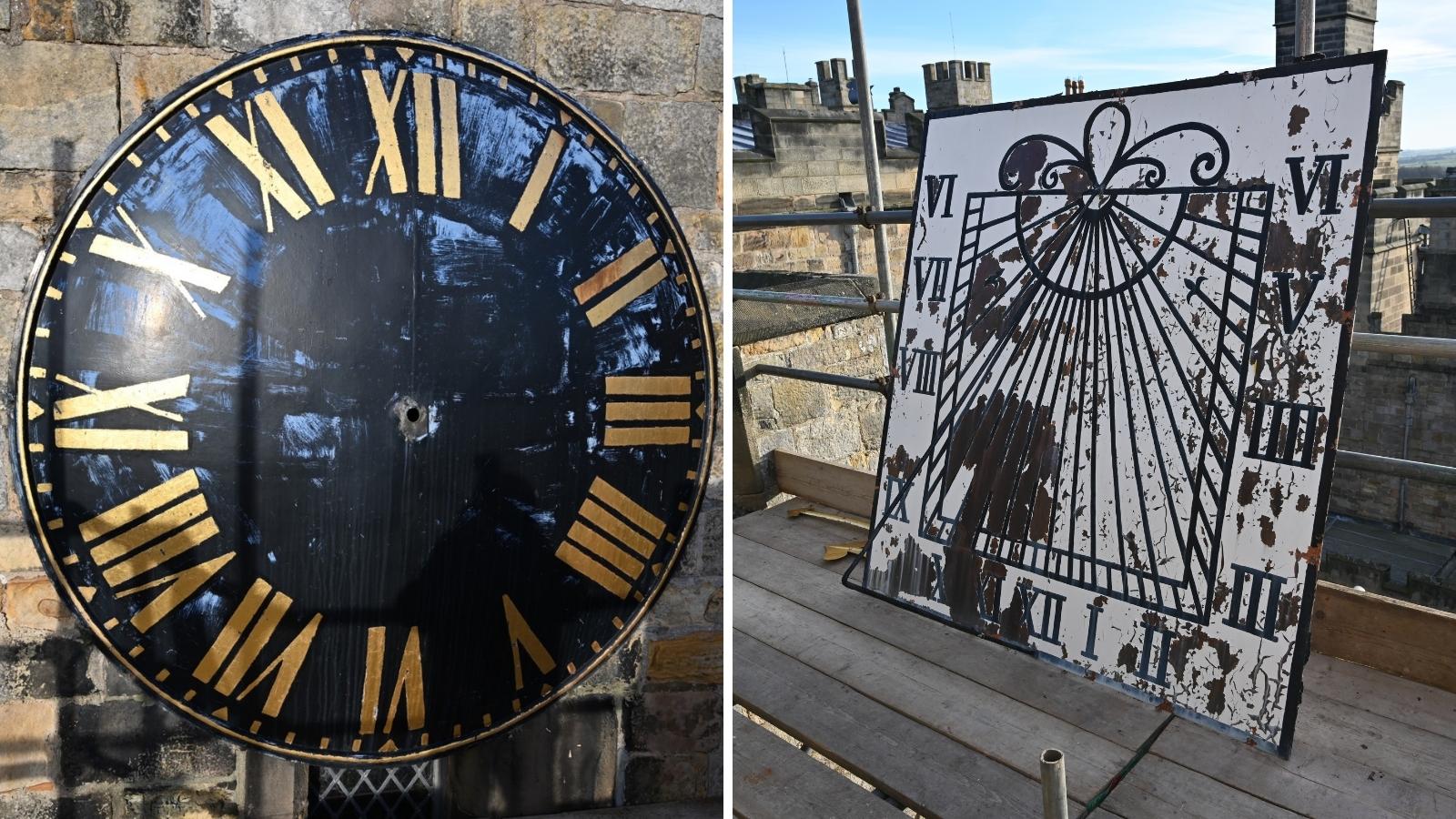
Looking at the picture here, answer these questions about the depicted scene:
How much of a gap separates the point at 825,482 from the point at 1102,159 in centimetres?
122

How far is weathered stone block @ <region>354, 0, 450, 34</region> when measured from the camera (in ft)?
5.73

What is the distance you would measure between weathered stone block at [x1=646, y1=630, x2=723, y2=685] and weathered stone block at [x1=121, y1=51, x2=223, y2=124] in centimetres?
125

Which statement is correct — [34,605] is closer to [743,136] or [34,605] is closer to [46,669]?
[46,669]

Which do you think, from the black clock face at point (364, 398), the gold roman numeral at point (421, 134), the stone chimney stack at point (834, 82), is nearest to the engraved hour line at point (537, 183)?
the black clock face at point (364, 398)

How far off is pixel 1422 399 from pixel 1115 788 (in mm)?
16860

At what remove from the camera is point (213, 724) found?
1.84m

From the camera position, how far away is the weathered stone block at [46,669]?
1769 millimetres

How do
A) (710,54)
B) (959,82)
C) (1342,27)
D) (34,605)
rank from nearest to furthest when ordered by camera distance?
(34,605) < (710,54) < (959,82) < (1342,27)

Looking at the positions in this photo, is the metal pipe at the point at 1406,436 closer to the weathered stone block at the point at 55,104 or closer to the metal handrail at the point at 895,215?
the metal handrail at the point at 895,215

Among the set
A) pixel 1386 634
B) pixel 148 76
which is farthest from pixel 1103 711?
pixel 148 76

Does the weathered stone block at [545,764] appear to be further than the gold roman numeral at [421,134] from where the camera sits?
Yes

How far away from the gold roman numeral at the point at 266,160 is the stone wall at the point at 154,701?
0.30ft

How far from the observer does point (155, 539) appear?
1.73 meters

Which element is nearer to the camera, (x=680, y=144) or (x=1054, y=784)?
(x=1054, y=784)
